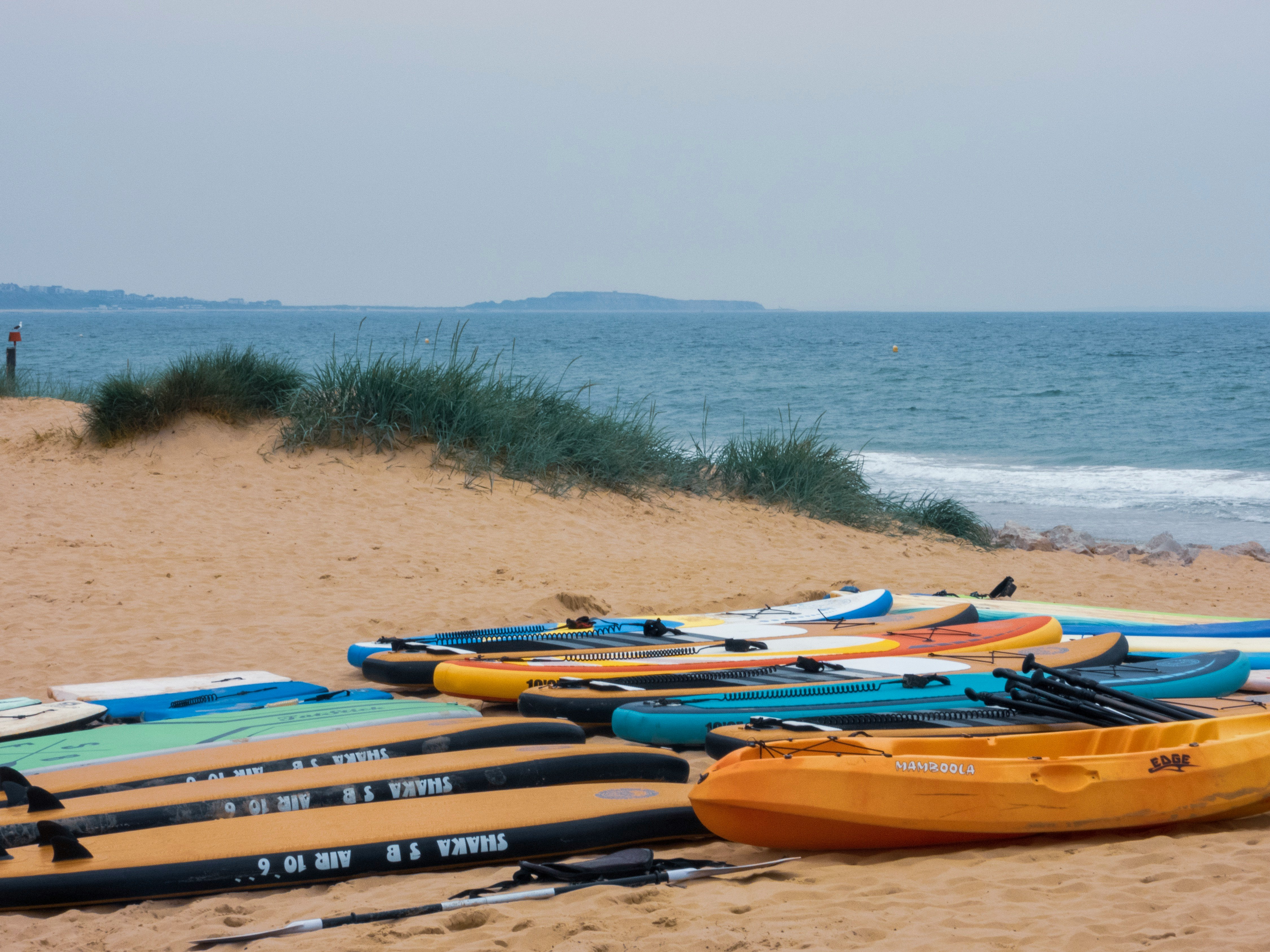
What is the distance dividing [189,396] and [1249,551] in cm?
1174

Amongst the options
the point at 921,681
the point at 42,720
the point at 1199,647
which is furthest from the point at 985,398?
the point at 42,720

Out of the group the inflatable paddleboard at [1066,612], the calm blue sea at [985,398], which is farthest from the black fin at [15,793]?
the calm blue sea at [985,398]

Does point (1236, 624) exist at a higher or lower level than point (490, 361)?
lower

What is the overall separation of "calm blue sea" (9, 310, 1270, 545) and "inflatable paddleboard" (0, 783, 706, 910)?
6.58 meters

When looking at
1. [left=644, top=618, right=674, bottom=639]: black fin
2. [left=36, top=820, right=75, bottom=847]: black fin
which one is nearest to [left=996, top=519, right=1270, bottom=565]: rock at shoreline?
[left=644, top=618, right=674, bottom=639]: black fin

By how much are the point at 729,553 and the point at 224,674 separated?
525 centimetres

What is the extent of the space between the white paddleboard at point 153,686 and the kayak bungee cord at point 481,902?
8.26 ft

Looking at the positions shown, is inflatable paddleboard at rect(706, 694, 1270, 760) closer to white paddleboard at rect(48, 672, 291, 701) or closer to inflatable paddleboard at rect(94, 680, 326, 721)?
inflatable paddleboard at rect(94, 680, 326, 721)

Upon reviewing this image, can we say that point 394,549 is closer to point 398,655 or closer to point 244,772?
point 398,655

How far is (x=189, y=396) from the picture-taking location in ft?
35.0

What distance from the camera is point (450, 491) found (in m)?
10.0

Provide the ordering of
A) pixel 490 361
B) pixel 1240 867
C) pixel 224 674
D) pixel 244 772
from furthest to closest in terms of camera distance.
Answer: pixel 490 361 < pixel 224 674 < pixel 244 772 < pixel 1240 867

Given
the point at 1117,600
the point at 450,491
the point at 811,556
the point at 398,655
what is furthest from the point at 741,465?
the point at 398,655

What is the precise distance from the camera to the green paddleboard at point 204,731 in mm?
3902
